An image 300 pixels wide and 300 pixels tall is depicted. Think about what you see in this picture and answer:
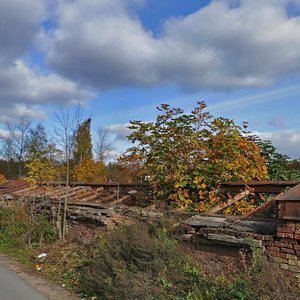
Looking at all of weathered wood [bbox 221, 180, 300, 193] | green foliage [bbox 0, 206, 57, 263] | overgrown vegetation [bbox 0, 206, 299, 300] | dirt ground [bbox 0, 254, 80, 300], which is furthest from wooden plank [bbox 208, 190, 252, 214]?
green foliage [bbox 0, 206, 57, 263]

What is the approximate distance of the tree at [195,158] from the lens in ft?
31.7

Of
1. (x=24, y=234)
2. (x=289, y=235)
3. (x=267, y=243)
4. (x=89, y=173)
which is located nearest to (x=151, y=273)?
(x=267, y=243)

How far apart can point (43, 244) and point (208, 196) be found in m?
5.21

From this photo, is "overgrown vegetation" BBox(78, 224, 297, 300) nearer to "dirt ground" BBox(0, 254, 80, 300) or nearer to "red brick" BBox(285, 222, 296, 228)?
"dirt ground" BBox(0, 254, 80, 300)

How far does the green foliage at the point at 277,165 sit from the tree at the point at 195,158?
7.35ft

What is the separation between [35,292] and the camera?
706cm

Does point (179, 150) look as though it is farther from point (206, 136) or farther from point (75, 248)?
point (75, 248)

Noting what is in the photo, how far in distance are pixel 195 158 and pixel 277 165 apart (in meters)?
4.31

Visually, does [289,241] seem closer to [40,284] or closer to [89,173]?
[40,284]

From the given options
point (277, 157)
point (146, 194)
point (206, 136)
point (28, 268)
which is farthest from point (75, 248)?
point (277, 157)

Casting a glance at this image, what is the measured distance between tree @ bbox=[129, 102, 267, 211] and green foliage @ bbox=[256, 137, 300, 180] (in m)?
2.24

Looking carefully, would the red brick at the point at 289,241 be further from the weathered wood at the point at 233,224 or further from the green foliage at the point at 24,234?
the green foliage at the point at 24,234

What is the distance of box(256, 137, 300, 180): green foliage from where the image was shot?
1245 cm

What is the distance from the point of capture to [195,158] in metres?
10.0
